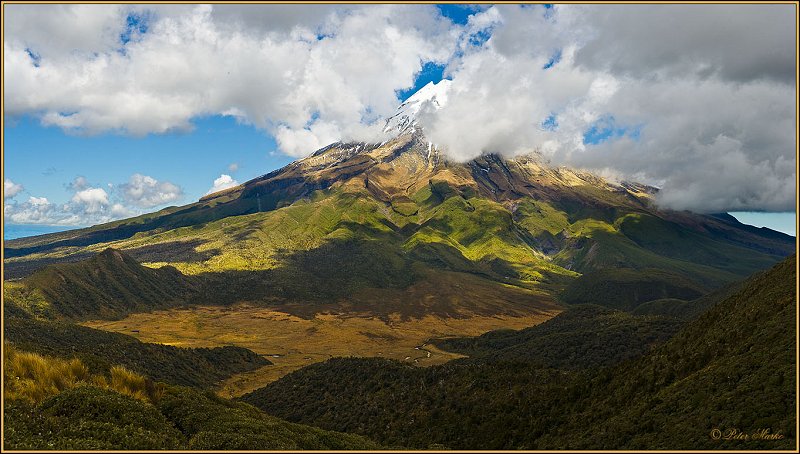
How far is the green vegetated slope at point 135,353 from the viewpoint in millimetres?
98688

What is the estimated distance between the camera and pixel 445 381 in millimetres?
79125

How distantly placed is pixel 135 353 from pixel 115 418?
307ft

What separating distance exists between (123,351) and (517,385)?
9249 cm

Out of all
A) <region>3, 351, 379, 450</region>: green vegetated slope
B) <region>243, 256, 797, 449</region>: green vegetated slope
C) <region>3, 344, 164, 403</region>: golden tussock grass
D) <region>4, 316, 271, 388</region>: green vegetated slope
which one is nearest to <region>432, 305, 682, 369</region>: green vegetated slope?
<region>243, 256, 797, 449</region>: green vegetated slope

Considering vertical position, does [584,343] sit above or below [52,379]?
below

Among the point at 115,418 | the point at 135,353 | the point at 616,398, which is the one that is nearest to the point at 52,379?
the point at 115,418

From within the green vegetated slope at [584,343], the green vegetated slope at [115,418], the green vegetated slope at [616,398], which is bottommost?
the green vegetated slope at [584,343]

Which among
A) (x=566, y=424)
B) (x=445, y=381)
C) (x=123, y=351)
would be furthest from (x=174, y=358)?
(x=566, y=424)

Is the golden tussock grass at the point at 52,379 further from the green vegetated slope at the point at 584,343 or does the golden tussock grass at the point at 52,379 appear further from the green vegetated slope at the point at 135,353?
the green vegetated slope at the point at 584,343

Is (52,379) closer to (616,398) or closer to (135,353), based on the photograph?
(616,398)

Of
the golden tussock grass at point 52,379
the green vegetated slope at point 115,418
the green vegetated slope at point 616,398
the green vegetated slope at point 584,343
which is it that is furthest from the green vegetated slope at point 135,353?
the green vegetated slope at point 584,343

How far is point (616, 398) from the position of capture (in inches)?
2045

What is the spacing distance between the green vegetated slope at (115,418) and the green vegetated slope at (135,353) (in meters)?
64.4

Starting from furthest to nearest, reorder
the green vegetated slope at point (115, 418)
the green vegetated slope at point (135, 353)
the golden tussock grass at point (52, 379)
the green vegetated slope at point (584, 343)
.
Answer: the green vegetated slope at point (584, 343)
the green vegetated slope at point (135, 353)
the golden tussock grass at point (52, 379)
the green vegetated slope at point (115, 418)
